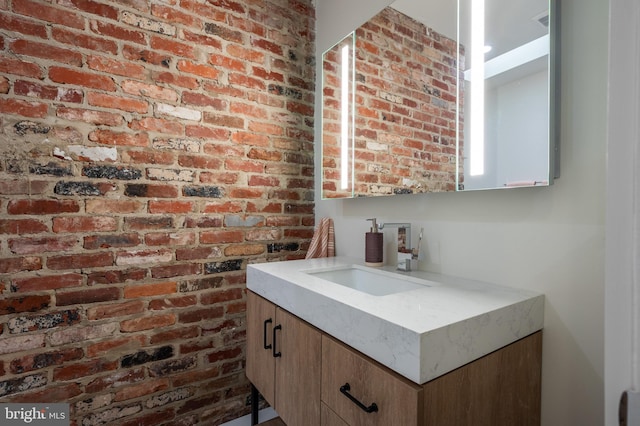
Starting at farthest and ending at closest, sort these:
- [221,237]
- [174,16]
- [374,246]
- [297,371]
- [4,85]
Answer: [221,237] → [174,16] → [374,246] → [4,85] → [297,371]

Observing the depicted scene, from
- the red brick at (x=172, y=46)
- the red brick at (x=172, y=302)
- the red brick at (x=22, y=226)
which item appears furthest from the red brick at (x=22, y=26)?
the red brick at (x=172, y=302)

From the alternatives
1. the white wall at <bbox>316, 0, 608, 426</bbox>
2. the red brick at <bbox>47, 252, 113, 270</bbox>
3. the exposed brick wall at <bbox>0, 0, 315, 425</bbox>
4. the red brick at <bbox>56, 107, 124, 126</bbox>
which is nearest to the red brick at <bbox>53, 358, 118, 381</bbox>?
the exposed brick wall at <bbox>0, 0, 315, 425</bbox>

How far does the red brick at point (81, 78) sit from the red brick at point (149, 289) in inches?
35.1

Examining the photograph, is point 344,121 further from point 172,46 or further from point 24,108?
point 24,108

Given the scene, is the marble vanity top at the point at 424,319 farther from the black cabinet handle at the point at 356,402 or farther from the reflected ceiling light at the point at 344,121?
the reflected ceiling light at the point at 344,121

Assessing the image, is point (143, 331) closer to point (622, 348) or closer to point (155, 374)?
point (155, 374)

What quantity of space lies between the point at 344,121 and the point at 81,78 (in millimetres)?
1205

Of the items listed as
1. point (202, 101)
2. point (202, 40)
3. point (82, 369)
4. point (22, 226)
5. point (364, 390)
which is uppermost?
point (202, 40)

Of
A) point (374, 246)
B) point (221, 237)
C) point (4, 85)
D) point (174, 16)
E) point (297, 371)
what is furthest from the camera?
point (221, 237)

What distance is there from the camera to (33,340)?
1.28 metres

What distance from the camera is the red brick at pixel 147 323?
4.82 ft

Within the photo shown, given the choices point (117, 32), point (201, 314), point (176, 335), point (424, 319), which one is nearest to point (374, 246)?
point (424, 319)

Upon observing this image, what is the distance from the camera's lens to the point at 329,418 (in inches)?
37.4

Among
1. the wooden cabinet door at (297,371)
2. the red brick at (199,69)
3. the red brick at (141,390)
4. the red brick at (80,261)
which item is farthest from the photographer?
the red brick at (199,69)
